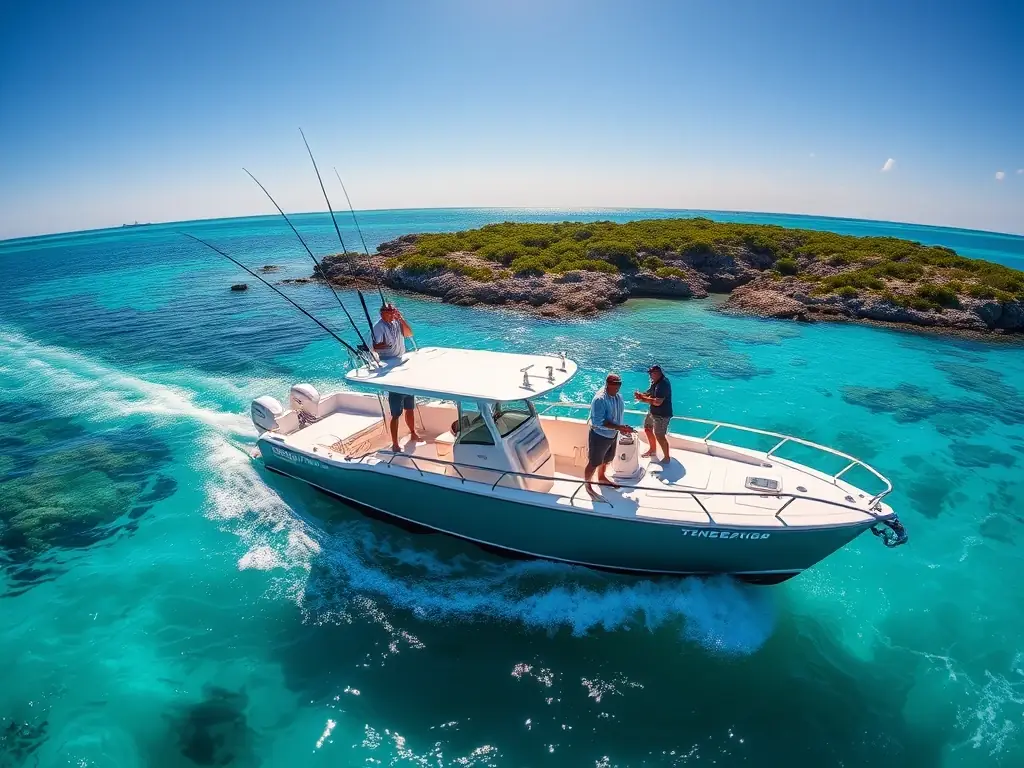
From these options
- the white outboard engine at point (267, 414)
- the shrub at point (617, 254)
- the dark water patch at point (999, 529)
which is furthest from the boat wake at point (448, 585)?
the shrub at point (617, 254)

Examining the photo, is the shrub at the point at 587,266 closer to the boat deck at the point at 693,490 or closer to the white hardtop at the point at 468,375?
the white hardtop at the point at 468,375

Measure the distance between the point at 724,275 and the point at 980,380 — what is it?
1677cm

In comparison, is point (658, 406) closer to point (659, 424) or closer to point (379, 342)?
point (659, 424)

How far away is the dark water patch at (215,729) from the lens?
654cm

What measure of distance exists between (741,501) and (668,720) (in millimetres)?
3367

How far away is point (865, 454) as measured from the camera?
13.5 m

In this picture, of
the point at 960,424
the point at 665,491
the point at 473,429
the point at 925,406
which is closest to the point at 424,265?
the point at 473,429

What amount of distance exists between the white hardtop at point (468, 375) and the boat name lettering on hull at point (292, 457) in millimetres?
2301

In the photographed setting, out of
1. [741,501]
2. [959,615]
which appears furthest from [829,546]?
[959,615]

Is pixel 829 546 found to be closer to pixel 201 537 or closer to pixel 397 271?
pixel 201 537

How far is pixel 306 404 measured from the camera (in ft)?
41.6

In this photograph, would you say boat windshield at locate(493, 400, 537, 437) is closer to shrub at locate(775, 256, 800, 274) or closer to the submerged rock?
the submerged rock

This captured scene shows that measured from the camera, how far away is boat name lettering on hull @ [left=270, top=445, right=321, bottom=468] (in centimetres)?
1065

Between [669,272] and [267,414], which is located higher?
[669,272]
